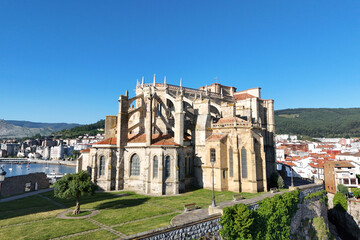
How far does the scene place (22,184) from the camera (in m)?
32.6

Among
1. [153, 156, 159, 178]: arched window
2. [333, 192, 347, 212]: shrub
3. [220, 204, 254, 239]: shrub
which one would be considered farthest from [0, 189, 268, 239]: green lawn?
[333, 192, 347, 212]: shrub

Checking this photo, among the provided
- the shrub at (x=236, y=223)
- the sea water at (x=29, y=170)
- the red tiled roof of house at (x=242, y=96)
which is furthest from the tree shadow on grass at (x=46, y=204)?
the sea water at (x=29, y=170)

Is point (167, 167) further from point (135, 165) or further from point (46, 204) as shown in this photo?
point (46, 204)

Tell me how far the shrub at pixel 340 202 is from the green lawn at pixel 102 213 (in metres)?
23.1

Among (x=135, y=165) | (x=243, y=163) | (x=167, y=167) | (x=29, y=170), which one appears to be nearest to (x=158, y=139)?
(x=167, y=167)

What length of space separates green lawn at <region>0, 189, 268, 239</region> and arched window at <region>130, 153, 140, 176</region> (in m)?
3.09

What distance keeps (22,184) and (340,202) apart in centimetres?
5395

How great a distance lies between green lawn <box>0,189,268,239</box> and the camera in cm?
1534

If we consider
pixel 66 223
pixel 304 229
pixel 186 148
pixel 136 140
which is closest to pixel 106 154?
pixel 136 140

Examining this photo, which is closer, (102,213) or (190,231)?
(190,231)

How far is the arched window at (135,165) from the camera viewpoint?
30719 mm

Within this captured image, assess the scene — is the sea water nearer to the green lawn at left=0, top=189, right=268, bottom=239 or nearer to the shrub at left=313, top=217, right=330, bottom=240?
the green lawn at left=0, top=189, right=268, bottom=239

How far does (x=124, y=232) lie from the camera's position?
49.0 feet

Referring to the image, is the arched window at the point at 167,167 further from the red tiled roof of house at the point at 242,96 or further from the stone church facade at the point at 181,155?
the red tiled roof of house at the point at 242,96
